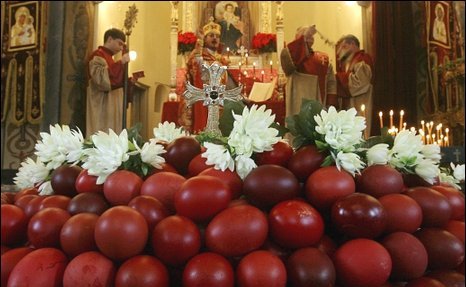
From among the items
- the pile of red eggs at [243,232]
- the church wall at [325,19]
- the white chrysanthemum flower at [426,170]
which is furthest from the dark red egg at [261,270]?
the church wall at [325,19]

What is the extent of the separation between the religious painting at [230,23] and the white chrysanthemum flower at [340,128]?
5.46 meters

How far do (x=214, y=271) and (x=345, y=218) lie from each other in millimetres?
212

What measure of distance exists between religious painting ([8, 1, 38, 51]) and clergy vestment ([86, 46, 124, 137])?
876 mm

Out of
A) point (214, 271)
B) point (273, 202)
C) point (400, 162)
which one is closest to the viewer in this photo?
point (214, 271)

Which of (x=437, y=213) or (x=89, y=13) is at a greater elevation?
(x=89, y=13)

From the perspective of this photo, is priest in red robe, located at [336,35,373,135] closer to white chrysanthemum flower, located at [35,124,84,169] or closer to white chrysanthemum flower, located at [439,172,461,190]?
white chrysanthemum flower, located at [439,172,461,190]

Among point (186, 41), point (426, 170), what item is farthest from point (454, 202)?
point (186, 41)

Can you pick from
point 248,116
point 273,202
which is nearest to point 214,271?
point 273,202

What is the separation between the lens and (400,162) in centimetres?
92

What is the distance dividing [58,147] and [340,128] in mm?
565

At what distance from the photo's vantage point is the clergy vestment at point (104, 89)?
4688 millimetres

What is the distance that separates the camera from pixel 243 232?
0.71 m

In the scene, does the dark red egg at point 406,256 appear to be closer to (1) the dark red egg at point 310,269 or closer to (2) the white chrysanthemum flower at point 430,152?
(1) the dark red egg at point 310,269

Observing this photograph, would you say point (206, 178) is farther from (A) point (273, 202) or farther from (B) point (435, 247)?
(B) point (435, 247)
